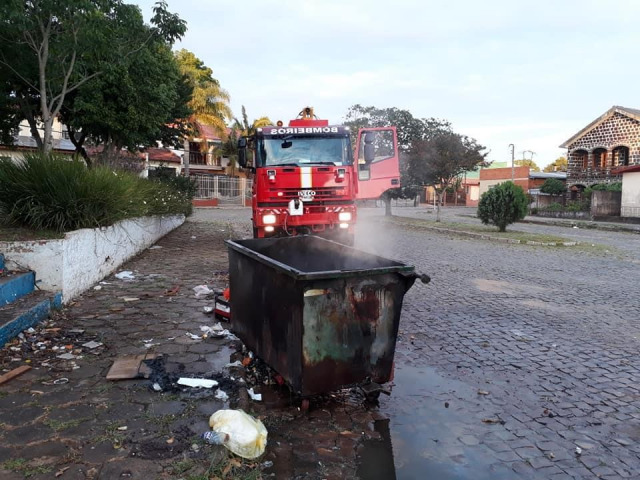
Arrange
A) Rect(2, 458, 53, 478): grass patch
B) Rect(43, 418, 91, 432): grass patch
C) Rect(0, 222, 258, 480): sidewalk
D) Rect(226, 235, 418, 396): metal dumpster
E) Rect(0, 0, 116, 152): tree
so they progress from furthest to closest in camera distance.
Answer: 1. Rect(0, 0, 116, 152): tree
2. Rect(226, 235, 418, 396): metal dumpster
3. Rect(43, 418, 91, 432): grass patch
4. Rect(0, 222, 258, 480): sidewalk
5. Rect(2, 458, 53, 478): grass patch

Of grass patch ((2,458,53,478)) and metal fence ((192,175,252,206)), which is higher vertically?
metal fence ((192,175,252,206))

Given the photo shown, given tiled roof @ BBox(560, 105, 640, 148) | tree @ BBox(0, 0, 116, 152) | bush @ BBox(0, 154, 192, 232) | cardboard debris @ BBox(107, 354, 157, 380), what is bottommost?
cardboard debris @ BBox(107, 354, 157, 380)

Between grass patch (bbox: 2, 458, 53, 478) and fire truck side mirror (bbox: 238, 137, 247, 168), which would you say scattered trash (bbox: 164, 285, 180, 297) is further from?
grass patch (bbox: 2, 458, 53, 478)

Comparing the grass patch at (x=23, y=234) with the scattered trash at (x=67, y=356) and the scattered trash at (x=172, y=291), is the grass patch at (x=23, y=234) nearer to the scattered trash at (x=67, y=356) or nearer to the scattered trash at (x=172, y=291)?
the scattered trash at (x=172, y=291)

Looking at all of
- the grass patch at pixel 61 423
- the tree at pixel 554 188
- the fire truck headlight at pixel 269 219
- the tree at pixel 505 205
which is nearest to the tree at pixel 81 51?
the fire truck headlight at pixel 269 219

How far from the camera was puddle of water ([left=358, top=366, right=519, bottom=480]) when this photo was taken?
10.0 feet

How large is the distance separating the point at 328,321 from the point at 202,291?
169 inches

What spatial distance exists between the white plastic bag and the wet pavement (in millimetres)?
62

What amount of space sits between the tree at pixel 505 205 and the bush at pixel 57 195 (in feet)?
47.5

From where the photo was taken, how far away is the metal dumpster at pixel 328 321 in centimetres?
344

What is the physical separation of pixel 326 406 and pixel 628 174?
1240 inches

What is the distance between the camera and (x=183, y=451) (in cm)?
303

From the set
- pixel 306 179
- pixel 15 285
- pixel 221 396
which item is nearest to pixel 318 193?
pixel 306 179

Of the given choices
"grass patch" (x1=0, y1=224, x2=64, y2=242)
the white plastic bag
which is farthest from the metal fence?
the white plastic bag
